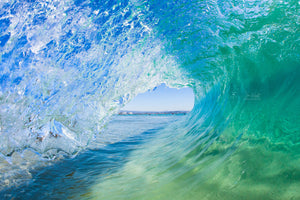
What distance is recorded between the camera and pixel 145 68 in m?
4.34

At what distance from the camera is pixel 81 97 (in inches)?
139

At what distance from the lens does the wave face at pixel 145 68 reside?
4.98 feet

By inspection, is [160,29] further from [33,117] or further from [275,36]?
[33,117]

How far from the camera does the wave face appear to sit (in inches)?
59.8

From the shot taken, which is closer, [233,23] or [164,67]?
[233,23]

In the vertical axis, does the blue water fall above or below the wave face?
below

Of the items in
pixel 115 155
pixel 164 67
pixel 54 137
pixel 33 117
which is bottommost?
pixel 115 155

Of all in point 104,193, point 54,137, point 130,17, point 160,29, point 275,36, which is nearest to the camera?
point 104,193

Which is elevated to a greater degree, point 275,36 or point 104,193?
point 275,36

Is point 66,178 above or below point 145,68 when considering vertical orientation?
below

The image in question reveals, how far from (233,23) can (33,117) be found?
3.61m

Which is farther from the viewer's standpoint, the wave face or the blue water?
the blue water

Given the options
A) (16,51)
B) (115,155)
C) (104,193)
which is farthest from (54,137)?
(104,193)

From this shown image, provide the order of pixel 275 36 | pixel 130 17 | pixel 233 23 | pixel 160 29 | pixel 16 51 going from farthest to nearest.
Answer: pixel 160 29 → pixel 130 17 → pixel 233 23 → pixel 16 51 → pixel 275 36
